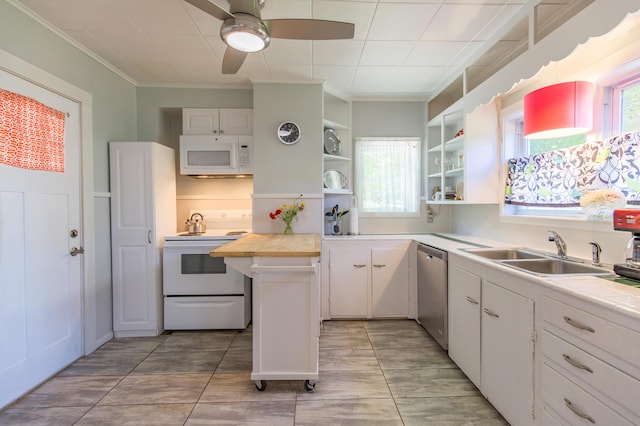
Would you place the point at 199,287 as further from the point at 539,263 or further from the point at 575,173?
the point at 575,173

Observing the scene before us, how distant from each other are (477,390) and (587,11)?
226 cm

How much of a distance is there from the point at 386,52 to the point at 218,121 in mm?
1844

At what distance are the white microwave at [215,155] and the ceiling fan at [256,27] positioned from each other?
1420 mm

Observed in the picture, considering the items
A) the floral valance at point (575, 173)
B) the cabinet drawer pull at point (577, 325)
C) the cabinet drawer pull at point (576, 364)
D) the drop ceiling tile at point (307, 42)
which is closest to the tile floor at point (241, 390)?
the cabinet drawer pull at point (576, 364)

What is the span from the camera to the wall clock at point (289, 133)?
3088 millimetres

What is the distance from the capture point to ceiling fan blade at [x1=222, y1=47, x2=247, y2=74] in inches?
77.0

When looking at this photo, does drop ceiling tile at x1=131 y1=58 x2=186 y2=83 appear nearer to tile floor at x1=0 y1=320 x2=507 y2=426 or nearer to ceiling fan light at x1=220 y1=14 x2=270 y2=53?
ceiling fan light at x1=220 y1=14 x2=270 y2=53

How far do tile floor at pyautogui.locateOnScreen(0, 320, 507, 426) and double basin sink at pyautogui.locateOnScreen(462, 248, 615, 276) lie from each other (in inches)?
35.5

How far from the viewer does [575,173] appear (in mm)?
1970

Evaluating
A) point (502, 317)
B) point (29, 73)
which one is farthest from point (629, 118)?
point (29, 73)

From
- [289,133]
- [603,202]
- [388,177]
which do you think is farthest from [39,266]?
[603,202]

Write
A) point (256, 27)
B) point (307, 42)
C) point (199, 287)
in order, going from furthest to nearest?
1. point (199, 287)
2. point (307, 42)
3. point (256, 27)

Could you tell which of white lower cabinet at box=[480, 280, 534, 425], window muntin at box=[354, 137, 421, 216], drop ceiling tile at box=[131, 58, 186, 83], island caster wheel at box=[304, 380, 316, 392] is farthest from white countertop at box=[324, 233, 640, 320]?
drop ceiling tile at box=[131, 58, 186, 83]

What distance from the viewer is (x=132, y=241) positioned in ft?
9.20
